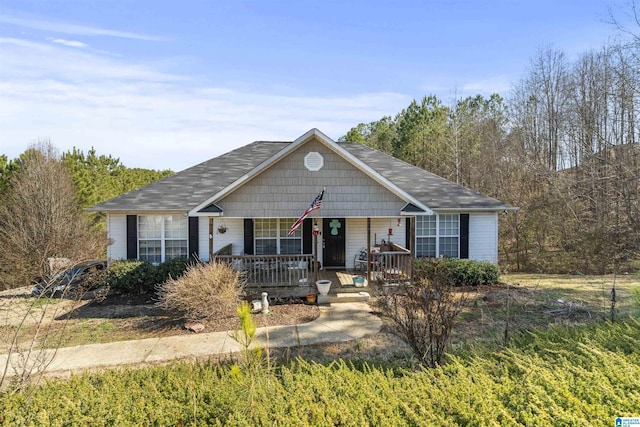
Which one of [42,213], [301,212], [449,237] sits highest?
[42,213]

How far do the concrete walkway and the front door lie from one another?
4.78 m

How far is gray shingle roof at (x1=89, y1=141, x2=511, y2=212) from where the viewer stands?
12.6m

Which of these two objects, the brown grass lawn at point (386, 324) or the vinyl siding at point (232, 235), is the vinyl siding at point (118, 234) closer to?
the brown grass lawn at point (386, 324)

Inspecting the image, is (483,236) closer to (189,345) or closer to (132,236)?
(189,345)

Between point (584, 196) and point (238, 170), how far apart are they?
694 inches

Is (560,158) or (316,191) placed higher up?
(560,158)

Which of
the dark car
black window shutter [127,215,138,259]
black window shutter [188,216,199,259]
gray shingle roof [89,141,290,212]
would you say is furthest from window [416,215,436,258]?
the dark car

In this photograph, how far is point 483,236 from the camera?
13594 mm

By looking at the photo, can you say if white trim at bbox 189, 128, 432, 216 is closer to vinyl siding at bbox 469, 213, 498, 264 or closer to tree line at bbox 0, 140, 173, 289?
vinyl siding at bbox 469, 213, 498, 264

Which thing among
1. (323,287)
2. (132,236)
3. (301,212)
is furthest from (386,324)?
(132,236)

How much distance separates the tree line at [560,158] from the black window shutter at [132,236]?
18.1 meters

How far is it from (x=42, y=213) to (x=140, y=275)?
9.68 metres

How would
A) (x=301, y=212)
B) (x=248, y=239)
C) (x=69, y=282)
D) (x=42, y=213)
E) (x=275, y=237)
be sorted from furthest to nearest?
1. (x=42, y=213)
2. (x=275, y=237)
3. (x=248, y=239)
4. (x=301, y=212)
5. (x=69, y=282)

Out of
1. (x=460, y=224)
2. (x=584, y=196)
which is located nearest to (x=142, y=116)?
(x=460, y=224)
